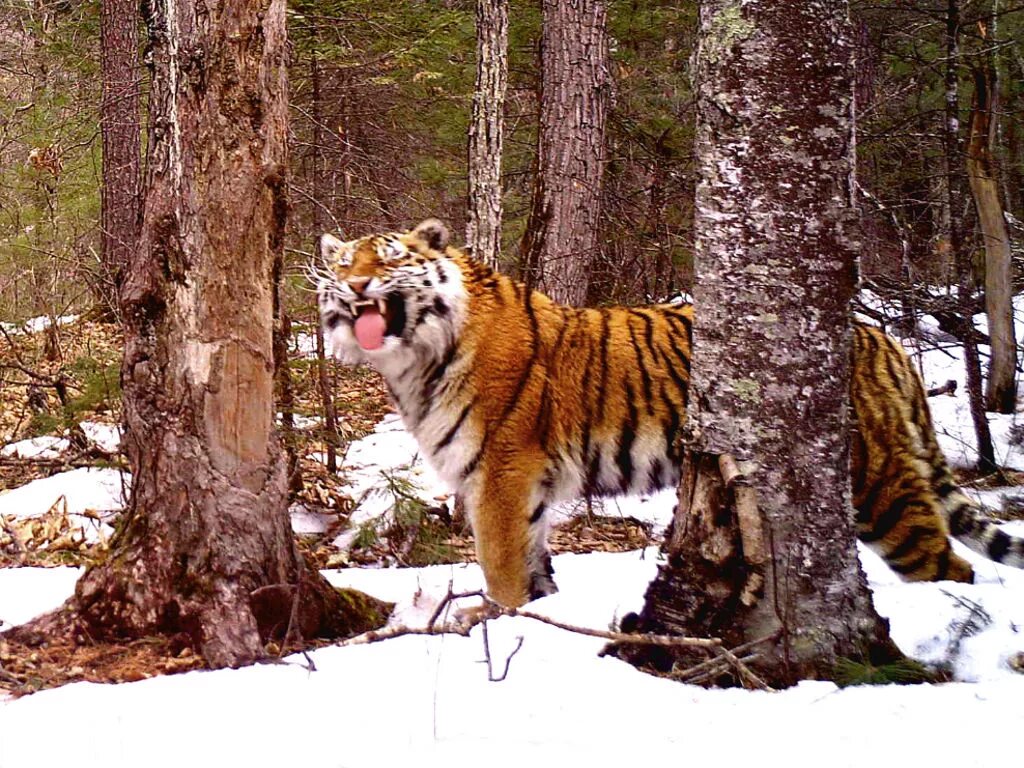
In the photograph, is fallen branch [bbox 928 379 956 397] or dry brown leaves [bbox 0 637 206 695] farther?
fallen branch [bbox 928 379 956 397]

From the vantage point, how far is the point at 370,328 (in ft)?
15.5

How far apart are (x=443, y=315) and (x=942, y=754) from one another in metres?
3.08

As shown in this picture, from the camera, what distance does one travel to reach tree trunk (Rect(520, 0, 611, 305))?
7.29m

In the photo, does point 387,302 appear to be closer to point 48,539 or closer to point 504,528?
point 504,528

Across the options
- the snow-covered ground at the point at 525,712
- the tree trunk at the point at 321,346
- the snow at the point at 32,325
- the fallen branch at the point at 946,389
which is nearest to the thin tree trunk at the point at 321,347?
the tree trunk at the point at 321,346

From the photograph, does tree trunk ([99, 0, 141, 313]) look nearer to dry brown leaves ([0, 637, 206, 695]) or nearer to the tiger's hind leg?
dry brown leaves ([0, 637, 206, 695])

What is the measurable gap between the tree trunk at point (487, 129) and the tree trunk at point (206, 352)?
2675 mm

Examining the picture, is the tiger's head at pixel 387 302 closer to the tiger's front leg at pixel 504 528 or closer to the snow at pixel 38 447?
the tiger's front leg at pixel 504 528

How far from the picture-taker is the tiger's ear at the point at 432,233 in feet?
15.9

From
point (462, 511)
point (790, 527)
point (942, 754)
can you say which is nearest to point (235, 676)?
point (790, 527)

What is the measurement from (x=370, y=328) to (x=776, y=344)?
235 cm

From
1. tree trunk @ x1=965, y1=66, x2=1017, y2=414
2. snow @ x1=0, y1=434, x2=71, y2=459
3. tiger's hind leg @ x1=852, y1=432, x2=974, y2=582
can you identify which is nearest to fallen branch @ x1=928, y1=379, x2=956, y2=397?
tree trunk @ x1=965, y1=66, x2=1017, y2=414

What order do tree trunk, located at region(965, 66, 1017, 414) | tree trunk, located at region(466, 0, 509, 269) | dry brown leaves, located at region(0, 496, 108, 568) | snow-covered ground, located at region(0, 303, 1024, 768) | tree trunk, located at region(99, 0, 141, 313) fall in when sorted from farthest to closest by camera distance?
tree trunk, located at region(99, 0, 141, 313), tree trunk, located at region(965, 66, 1017, 414), tree trunk, located at region(466, 0, 509, 269), dry brown leaves, located at region(0, 496, 108, 568), snow-covered ground, located at region(0, 303, 1024, 768)

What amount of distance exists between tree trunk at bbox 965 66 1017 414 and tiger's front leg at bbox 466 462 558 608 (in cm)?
546
